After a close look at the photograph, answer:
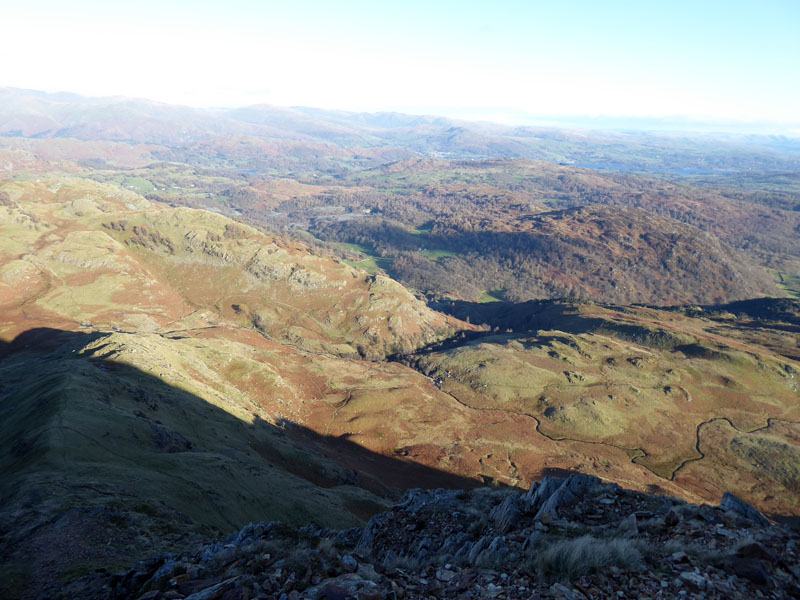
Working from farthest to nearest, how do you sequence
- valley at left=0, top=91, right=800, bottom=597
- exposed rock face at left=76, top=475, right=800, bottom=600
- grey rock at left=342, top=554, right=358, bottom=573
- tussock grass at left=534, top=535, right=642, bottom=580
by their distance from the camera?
valley at left=0, top=91, right=800, bottom=597
grey rock at left=342, top=554, right=358, bottom=573
tussock grass at left=534, top=535, right=642, bottom=580
exposed rock face at left=76, top=475, right=800, bottom=600

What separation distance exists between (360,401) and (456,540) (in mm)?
101988

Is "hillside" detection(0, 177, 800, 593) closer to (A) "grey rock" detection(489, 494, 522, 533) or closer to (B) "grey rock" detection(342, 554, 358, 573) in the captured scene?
(B) "grey rock" detection(342, 554, 358, 573)

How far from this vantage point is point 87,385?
208ft

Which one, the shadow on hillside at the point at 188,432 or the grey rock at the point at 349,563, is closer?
the grey rock at the point at 349,563

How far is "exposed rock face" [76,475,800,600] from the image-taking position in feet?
48.3

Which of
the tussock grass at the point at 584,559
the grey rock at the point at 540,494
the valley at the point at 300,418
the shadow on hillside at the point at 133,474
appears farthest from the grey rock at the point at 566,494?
the shadow on hillside at the point at 133,474

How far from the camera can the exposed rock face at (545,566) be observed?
14734 millimetres

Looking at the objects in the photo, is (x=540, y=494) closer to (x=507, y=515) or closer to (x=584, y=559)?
(x=507, y=515)

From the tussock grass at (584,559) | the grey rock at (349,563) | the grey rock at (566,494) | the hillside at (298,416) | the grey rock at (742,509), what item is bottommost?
the hillside at (298,416)

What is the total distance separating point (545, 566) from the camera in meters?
16.4

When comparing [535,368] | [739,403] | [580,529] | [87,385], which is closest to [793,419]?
[739,403]

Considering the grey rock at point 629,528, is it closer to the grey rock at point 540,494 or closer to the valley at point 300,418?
the grey rock at point 540,494

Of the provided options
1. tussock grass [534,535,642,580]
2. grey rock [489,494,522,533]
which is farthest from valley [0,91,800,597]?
tussock grass [534,535,642,580]

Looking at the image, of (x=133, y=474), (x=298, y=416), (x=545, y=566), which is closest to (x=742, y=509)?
(x=545, y=566)
